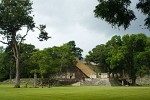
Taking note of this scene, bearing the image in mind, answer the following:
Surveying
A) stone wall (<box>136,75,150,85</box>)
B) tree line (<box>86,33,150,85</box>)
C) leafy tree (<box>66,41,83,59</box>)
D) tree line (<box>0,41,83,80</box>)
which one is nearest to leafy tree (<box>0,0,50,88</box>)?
tree line (<box>0,41,83,80</box>)

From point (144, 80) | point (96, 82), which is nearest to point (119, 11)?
point (96, 82)

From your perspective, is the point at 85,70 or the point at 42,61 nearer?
the point at 42,61

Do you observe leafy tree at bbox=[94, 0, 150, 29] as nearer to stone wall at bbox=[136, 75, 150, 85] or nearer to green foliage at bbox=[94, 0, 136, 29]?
green foliage at bbox=[94, 0, 136, 29]

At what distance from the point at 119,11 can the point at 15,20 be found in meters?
39.3

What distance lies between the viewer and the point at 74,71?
88.1m

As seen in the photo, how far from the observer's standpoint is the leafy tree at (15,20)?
58.8 m

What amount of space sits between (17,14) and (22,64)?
29.0m

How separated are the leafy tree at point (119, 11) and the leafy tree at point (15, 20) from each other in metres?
37.6

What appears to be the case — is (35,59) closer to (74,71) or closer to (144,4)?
(74,71)

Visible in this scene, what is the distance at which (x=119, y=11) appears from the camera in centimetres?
2225

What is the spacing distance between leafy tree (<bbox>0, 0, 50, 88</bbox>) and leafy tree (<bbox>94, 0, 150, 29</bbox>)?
37.6m

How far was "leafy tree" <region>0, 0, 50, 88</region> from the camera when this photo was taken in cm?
5878

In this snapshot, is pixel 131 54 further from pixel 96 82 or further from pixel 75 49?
pixel 75 49

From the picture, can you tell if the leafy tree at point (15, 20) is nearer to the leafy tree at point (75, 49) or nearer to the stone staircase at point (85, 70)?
the stone staircase at point (85, 70)
